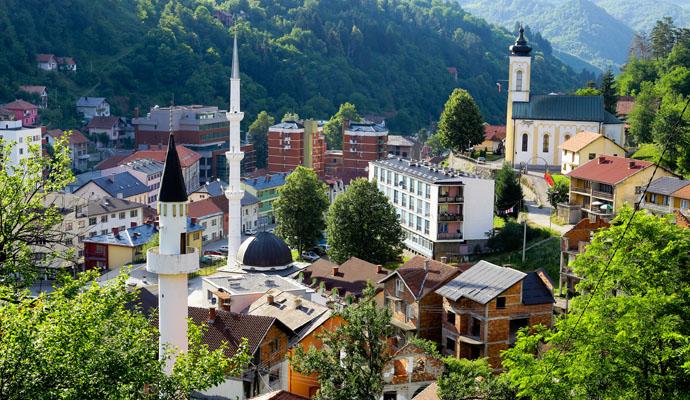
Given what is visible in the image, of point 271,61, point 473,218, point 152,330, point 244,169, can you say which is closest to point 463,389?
point 152,330

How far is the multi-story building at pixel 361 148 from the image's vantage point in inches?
3967

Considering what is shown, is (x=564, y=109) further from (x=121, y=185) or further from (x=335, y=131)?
(x=335, y=131)

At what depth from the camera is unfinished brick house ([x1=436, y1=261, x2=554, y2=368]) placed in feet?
120

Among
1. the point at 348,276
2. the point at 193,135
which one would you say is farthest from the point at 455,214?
the point at 193,135

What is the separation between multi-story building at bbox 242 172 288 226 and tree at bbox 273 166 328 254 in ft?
59.9

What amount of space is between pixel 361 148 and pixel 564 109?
35.9m

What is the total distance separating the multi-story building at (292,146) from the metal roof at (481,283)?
59001mm

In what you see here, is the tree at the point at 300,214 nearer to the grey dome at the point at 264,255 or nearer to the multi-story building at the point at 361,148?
the grey dome at the point at 264,255

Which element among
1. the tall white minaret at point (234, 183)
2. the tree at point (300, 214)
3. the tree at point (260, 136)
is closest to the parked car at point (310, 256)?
the tree at point (300, 214)

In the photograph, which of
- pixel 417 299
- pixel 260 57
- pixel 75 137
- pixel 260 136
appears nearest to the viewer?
pixel 417 299

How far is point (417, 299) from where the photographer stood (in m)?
39.4

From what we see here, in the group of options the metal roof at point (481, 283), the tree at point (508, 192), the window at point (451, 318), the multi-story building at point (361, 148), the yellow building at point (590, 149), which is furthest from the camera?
the multi-story building at point (361, 148)

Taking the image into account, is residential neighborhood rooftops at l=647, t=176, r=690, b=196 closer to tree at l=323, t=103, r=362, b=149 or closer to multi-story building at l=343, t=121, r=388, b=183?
multi-story building at l=343, t=121, r=388, b=183

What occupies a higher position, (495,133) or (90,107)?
(90,107)
